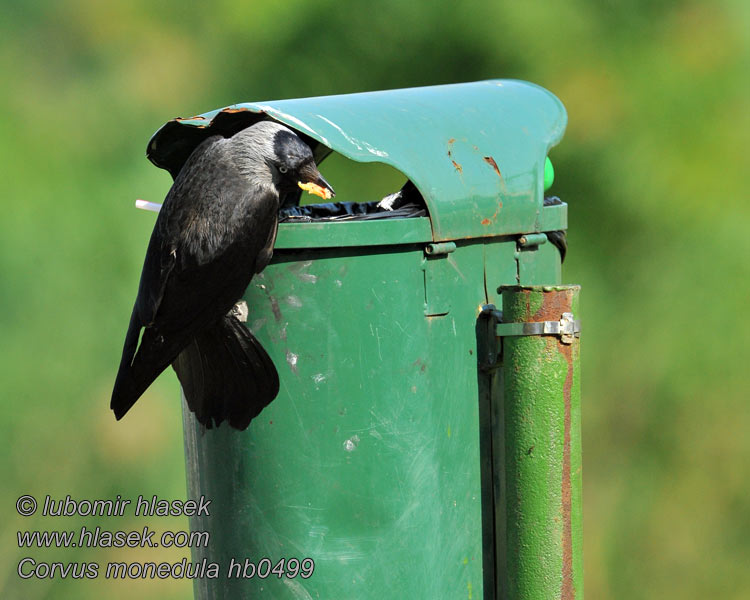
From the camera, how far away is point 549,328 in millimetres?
1976

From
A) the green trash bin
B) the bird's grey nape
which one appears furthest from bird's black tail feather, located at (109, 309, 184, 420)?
the bird's grey nape

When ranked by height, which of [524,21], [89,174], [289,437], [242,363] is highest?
[524,21]

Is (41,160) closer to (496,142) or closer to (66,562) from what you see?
(66,562)

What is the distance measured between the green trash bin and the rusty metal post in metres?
0.08

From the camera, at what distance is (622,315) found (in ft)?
13.8

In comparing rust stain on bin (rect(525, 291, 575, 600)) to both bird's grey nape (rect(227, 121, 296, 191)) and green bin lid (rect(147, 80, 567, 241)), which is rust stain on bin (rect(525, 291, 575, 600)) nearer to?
green bin lid (rect(147, 80, 567, 241))

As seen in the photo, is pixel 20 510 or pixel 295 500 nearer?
pixel 295 500

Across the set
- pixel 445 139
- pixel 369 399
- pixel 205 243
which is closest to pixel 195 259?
pixel 205 243

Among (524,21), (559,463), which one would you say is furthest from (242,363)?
(524,21)

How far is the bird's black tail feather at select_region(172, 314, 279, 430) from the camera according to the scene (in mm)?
1921

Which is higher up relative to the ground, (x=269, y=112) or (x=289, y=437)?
(x=269, y=112)

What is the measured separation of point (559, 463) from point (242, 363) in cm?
68

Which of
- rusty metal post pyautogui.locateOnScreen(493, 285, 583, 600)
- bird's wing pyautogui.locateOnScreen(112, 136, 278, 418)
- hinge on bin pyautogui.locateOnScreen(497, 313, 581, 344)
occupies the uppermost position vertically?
bird's wing pyautogui.locateOnScreen(112, 136, 278, 418)

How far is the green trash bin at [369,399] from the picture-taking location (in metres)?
1.91
